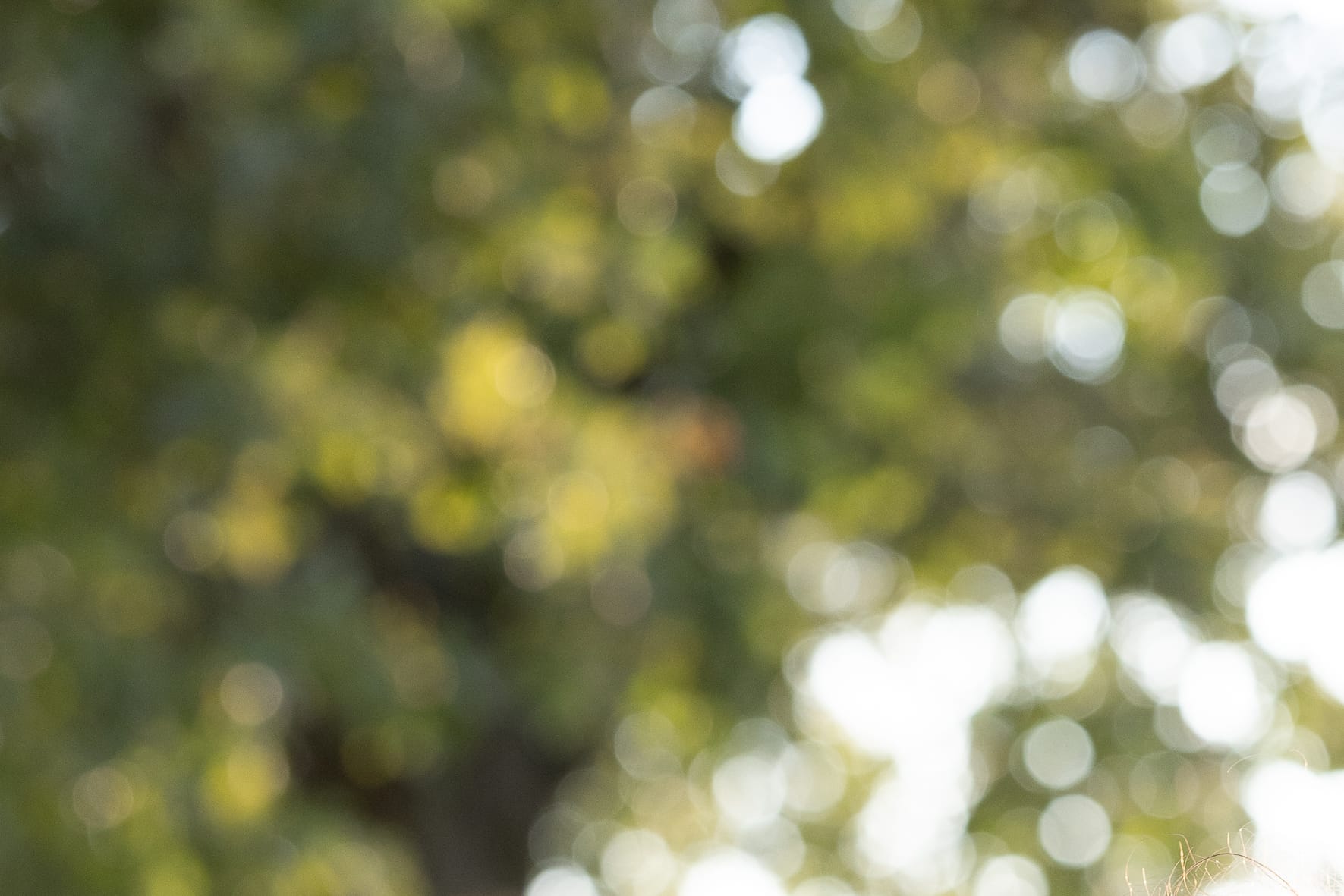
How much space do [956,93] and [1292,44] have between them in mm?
1792

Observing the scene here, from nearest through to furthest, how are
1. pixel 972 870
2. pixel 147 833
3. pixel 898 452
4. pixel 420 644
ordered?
1. pixel 147 833
2. pixel 420 644
3. pixel 898 452
4. pixel 972 870

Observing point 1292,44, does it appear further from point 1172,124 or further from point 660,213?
point 660,213

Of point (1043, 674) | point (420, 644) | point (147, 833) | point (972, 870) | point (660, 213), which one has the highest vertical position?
point (660, 213)

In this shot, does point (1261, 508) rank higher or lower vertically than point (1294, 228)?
lower

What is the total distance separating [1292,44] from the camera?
5223 millimetres

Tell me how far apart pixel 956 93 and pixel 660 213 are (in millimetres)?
938

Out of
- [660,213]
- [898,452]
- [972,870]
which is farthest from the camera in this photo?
[972,870]

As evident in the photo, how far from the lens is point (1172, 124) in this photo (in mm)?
4914

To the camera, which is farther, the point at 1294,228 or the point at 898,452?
the point at 1294,228

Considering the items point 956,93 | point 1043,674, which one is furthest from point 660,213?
point 1043,674

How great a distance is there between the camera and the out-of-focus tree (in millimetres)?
3158

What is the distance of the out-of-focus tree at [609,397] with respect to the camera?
316 centimetres

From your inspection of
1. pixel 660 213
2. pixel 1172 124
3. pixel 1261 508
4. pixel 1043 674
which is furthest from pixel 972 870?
pixel 660 213

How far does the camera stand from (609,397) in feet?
12.8
